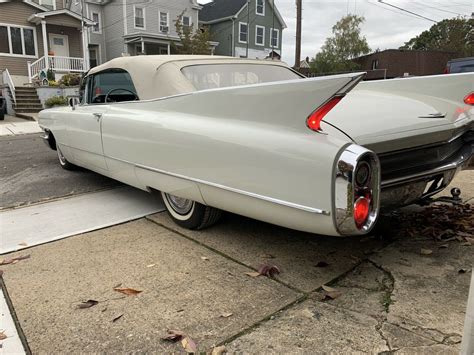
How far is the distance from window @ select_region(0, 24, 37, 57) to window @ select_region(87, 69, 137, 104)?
1847 centimetres

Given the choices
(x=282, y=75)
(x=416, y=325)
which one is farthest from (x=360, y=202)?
(x=282, y=75)

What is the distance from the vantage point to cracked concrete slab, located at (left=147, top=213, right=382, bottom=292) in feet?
8.87

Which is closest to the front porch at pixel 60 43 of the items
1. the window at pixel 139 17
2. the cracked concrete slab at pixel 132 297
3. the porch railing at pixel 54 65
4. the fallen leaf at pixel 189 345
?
the porch railing at pixel 54 65

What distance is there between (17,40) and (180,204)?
820 inches

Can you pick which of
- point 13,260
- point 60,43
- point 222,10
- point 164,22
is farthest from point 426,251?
point 222,10

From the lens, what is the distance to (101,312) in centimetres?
231

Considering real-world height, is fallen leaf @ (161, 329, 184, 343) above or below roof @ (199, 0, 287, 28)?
below

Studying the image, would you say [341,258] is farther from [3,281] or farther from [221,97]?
[3,281]

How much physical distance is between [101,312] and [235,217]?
161cm

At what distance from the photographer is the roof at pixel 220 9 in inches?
1210

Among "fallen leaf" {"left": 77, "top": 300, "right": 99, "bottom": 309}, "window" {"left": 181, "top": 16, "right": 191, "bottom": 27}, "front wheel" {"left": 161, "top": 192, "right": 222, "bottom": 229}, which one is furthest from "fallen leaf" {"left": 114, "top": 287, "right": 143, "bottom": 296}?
"window" {"left": 181, "top": 16, "right": 191, "bottom": 27}

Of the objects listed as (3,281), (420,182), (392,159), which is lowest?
(3,281)

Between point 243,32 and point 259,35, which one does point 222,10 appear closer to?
point 243,32

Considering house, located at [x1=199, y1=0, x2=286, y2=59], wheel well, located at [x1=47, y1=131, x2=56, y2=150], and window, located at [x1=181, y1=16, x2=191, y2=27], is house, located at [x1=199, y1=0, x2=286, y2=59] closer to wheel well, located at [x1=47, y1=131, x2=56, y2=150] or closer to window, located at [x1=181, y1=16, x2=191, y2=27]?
window, located at [x1=181, y1=16, x2=191, y2=27]
